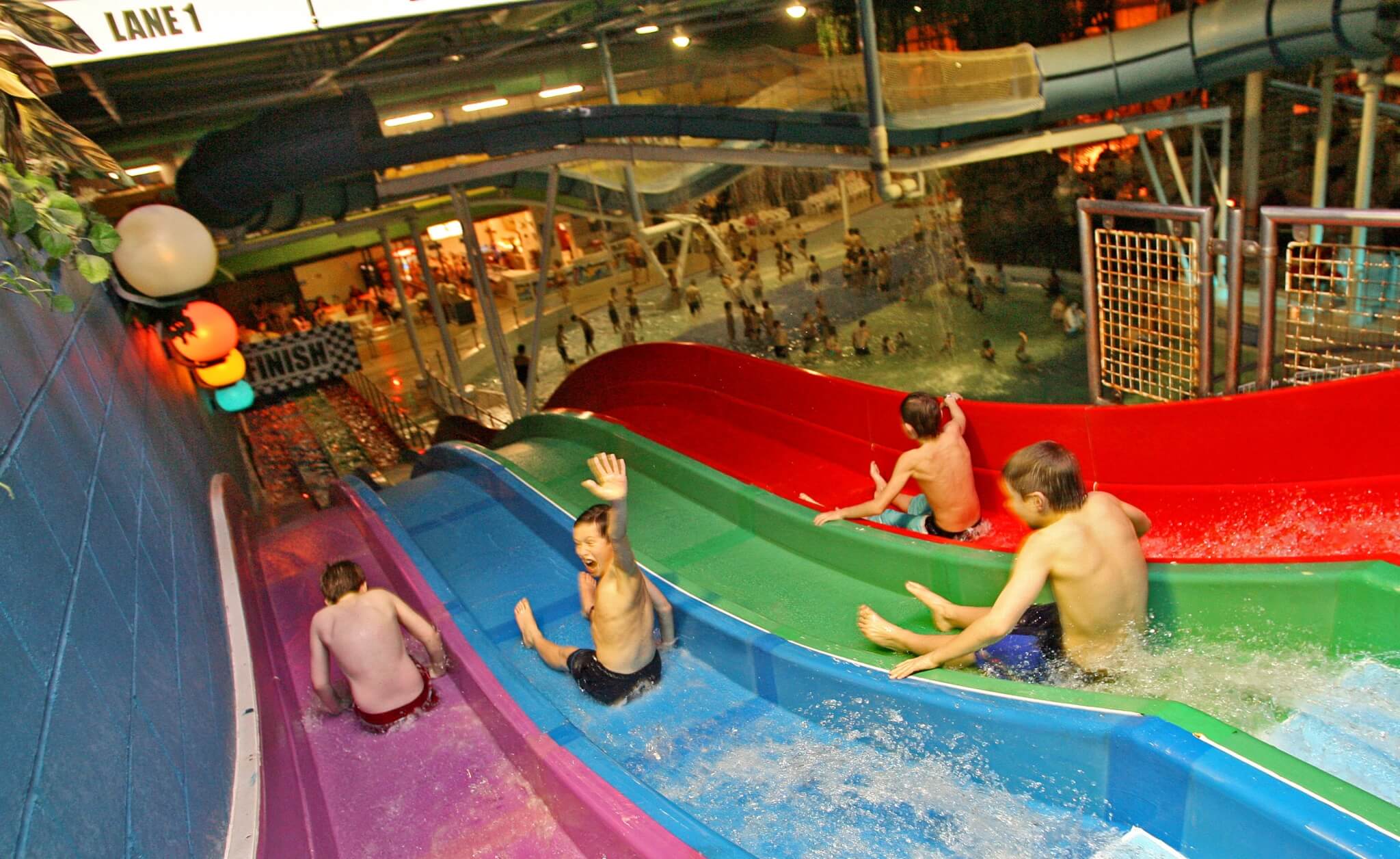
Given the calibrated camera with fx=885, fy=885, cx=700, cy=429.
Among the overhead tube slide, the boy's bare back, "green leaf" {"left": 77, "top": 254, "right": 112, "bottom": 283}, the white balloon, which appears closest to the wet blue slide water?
the boy's bare back

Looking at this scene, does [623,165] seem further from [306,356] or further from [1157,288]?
[1157,288]

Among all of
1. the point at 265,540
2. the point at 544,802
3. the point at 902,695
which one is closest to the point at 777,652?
the point at 902,695

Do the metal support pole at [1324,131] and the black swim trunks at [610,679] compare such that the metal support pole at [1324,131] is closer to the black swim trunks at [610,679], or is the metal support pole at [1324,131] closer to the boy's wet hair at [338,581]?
the black swim trunks at [610,679]

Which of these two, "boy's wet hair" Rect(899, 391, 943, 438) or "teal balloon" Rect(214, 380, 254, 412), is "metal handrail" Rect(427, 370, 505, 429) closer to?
"teal balloon" Rect(214, 380, 254, 412)

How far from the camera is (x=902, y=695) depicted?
9.20 feet

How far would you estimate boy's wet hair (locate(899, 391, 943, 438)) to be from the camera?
3.98m

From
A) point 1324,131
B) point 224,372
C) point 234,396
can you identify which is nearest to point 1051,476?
point 224,372

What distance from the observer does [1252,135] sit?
9312mm

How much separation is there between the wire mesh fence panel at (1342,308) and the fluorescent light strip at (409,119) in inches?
500

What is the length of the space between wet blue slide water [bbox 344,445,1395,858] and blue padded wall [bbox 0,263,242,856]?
1119 millimetres

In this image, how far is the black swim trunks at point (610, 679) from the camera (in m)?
3.42

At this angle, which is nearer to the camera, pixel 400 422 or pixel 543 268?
pixel 543 268

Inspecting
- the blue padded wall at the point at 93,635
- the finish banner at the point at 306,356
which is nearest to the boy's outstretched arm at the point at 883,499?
the blue padded wall at the point at 93,635

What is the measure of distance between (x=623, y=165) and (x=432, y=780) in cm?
1098
